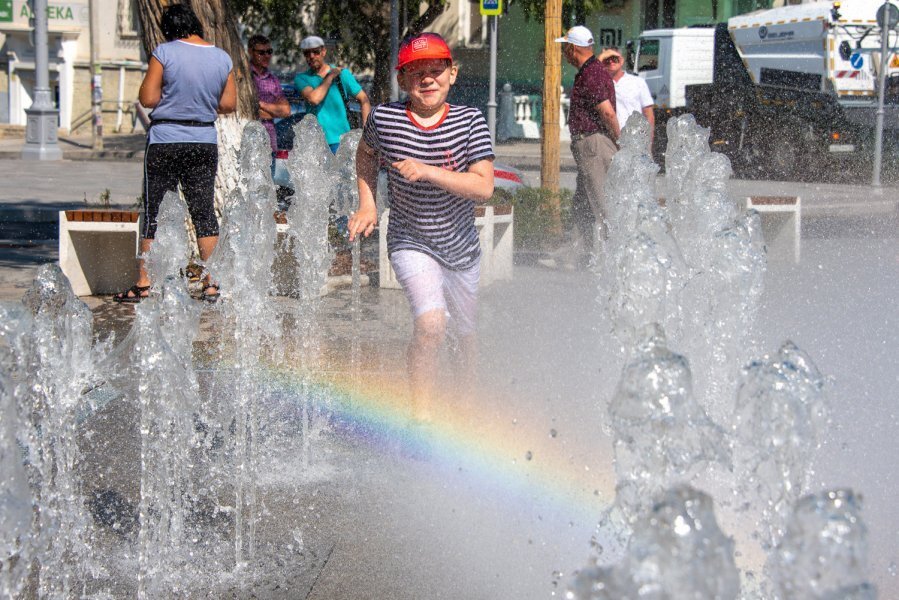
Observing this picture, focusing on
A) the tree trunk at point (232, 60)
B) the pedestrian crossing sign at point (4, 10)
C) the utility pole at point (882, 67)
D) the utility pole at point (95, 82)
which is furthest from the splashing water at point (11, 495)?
the pedestrian crossing sign at point (4, 10)

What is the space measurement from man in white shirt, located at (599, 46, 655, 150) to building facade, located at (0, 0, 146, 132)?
30628 mm

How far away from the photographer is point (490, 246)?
8.86 metres

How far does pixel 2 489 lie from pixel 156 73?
459 cm

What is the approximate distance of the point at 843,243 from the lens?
1145 centimetres

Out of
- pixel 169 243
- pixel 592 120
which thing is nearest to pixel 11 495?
pixel 169 243

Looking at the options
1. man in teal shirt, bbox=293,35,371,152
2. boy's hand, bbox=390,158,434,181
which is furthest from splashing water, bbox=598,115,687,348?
man in teal shirt, bbox=293,35,371,152

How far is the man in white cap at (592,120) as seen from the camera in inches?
340

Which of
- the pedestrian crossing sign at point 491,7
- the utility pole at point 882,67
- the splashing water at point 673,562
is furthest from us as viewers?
the utility pole at point 882,67

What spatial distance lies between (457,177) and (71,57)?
37.2 meters

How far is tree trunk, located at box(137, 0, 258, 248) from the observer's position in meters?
8.55

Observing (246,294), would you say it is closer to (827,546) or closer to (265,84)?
(827,546)

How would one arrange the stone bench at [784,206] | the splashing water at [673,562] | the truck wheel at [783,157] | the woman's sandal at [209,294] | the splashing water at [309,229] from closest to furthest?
1. the splashing water at [673,562]
2. the splashing water at [309,229]
3. the woman's sandal at [209,294]
4. the stone bench at [784,206]
5. the truck wheel at [783,157]

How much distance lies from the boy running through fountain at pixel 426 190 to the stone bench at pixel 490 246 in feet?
11.4

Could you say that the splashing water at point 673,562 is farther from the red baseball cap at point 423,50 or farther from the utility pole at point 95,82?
the utility pole at point 95,82
